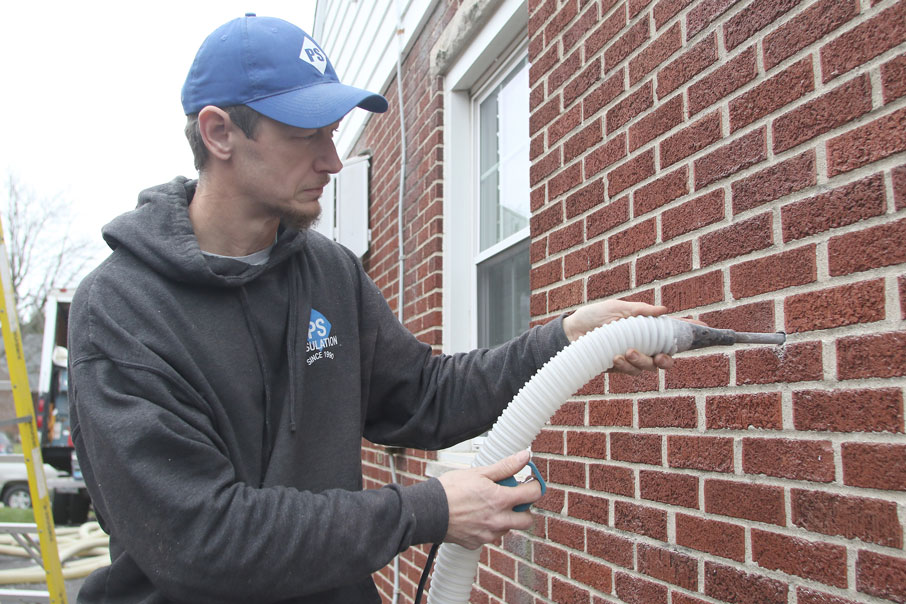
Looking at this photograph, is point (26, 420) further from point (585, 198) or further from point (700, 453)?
point (700, 453)

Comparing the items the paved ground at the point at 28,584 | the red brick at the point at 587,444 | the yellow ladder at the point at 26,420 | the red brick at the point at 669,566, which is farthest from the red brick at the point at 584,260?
the paved ground at the point at 28,584

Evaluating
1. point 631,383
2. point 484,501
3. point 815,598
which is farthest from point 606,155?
point 815,598

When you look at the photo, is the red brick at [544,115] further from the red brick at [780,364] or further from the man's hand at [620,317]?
the red brick at [780,364]

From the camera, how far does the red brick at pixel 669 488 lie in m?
1.97

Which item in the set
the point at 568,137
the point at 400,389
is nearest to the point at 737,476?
the point at 400,389

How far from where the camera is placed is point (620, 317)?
6.48 feet

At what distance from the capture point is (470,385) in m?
2.17

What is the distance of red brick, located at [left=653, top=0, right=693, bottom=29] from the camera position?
A: 6.81ft

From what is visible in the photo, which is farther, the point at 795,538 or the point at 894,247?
the point at 795,538

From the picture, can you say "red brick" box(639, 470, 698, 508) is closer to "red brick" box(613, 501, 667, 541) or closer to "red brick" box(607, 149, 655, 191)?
"red brick" box(613, 501, 667, 541)

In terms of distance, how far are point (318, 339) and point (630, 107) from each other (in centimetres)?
119

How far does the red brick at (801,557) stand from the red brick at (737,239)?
0.67 meters

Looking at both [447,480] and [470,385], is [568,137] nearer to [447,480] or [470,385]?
[470,385]

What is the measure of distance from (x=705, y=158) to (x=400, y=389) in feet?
3.57
